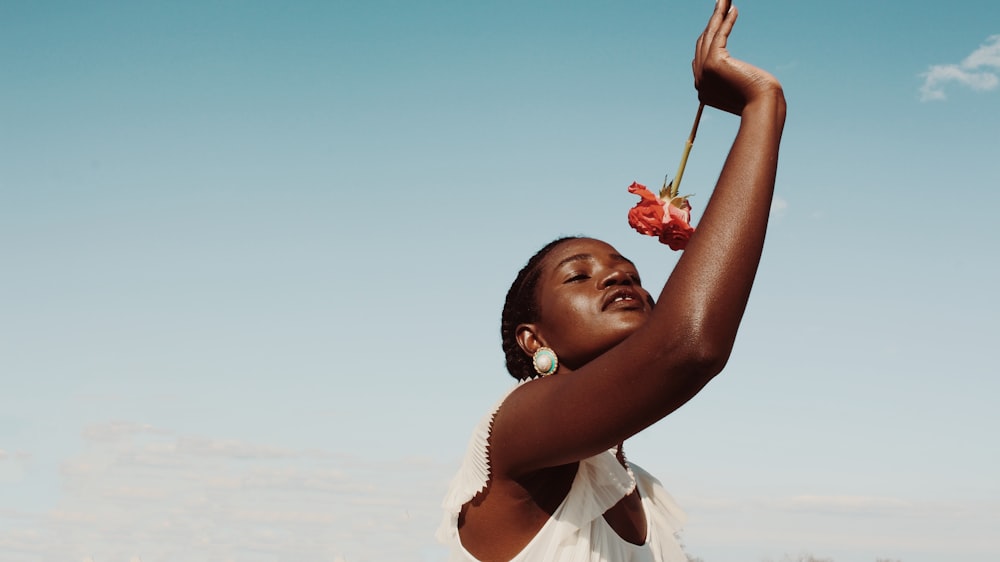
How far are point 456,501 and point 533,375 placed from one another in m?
0.75

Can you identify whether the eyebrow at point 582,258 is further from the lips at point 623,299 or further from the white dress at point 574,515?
the white dress at point 574,515

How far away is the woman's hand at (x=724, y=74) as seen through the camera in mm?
3262

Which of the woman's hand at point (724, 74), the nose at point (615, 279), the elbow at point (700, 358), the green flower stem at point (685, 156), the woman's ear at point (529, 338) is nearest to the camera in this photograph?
the elbow at point (700, 358)

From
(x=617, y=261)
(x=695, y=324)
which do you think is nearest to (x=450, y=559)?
(x=617, y=261)

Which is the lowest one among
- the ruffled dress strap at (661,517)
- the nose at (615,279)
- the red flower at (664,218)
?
the ruffled dress strap at (661,517)

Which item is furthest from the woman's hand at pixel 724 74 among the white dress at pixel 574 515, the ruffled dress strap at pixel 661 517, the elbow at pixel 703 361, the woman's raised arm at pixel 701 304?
the ruffled dress strap at pixel 661 517

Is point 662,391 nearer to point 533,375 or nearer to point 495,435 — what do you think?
point 495,435

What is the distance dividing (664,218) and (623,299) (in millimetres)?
396

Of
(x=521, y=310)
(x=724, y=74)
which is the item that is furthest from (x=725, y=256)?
(x=521, y=310)

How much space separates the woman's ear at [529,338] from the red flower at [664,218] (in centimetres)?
65

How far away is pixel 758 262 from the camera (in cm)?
303

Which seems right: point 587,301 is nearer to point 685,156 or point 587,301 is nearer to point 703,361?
point 685,156

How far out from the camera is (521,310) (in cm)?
459

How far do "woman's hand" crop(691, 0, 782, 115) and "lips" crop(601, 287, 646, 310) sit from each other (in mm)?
950
